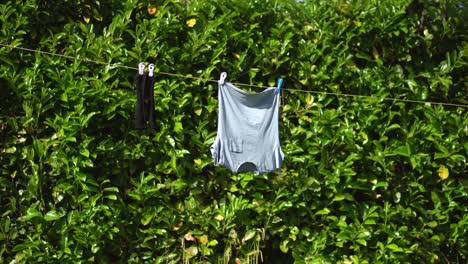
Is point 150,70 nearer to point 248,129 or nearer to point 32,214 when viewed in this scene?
point 248,129

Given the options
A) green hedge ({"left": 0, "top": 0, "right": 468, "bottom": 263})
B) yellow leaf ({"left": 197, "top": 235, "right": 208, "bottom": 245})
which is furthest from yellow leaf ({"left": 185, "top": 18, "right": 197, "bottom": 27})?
yellow leaf ({"left": 197, "top": 235, "right": 208, "bottom": 245})

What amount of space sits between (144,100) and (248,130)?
2.71 feet

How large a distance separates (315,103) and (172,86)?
125 centimetres

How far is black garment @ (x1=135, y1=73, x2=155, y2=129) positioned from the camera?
496cm

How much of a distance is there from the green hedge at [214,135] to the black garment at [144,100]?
37 cm

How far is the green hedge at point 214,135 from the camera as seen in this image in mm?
5207

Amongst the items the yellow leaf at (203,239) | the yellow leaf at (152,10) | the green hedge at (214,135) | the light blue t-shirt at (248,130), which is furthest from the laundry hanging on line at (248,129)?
the yellow leaf at (152,10)

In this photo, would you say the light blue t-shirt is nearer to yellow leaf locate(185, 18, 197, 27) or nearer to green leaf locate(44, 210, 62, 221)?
yellow leaf locate(185, 18, 197, 27)

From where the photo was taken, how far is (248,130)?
17.0 ft

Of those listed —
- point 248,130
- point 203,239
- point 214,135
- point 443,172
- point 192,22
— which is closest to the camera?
point 248,130

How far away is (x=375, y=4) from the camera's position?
6.02 metres

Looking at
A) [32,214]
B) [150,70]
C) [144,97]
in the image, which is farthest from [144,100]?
[32,214]

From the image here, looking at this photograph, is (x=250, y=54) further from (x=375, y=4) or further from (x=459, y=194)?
(x=459, y=194)

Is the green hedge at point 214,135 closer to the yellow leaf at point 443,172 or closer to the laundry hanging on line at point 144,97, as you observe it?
the yellow leaf at point 443,172
